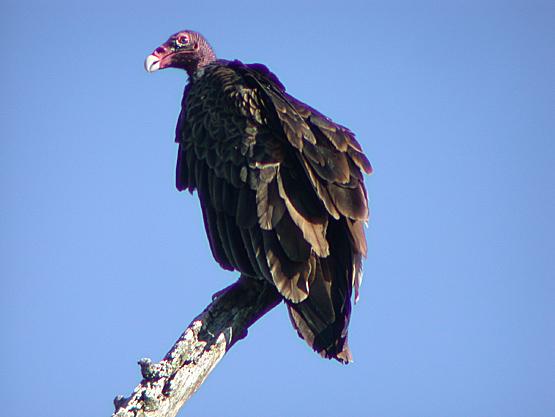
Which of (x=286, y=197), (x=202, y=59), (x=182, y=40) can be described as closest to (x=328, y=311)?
(x=286, y=197)

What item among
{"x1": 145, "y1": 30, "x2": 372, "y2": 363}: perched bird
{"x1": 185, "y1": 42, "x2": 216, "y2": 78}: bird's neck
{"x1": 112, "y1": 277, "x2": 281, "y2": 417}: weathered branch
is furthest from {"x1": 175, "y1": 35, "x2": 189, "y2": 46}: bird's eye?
{"x1": 112, "y1": 277, "x2": 281, "y2": 417}: weathered branch

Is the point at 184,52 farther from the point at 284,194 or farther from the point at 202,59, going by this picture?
the point at 284,194

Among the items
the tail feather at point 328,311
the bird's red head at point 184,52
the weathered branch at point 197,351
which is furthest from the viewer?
the bird's red head at point 184,52

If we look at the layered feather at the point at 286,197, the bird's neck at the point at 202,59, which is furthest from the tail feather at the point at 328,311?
the bird's neck at the point at 202,59

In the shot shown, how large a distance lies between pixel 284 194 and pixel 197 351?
3.28ft

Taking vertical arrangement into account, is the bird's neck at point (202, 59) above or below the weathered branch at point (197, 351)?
above

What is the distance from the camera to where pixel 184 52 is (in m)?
6.38

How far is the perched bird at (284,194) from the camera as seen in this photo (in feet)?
14.6

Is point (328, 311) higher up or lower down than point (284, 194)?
lower down

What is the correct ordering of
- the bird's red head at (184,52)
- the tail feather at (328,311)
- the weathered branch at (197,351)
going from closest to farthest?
the weathered branch at (197,351) → the tail feather at (328,311) → the bird's red head at (184,52)

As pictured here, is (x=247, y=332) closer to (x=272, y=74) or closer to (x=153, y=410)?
(x=153, y=410)

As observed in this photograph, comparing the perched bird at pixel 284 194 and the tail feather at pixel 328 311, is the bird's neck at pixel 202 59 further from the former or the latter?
the tail feather at pixel 328 311

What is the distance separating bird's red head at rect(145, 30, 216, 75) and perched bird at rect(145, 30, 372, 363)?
1.07m

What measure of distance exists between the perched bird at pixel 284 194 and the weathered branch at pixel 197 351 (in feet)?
0.50
